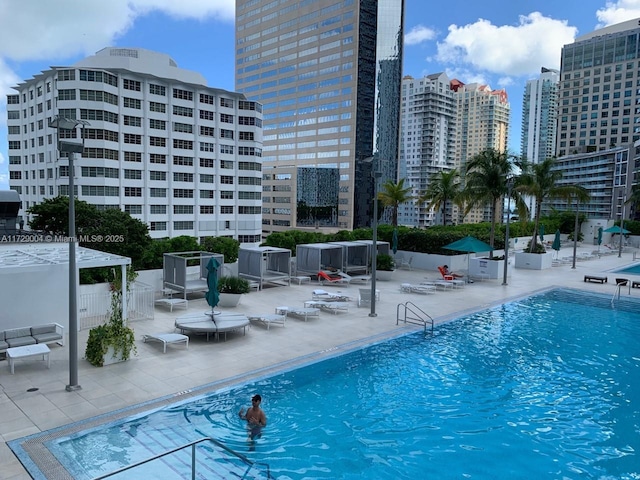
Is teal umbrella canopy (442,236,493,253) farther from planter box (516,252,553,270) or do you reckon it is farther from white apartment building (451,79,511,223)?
white apartment building (451,79,511,223)

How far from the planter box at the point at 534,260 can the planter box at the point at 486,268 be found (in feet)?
18.7

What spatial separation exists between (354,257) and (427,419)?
67.5 feet

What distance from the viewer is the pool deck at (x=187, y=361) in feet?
30.9

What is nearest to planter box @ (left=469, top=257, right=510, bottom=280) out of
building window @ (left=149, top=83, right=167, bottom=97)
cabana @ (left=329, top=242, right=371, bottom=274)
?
cabana @ (left=329, top=242, right=371, bottom=274)

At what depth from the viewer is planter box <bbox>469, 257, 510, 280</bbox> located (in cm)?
2805

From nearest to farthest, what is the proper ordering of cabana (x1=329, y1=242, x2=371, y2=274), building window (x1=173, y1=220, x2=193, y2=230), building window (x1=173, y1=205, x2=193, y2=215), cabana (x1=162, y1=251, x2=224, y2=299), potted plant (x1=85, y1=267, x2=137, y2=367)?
potted plant (x1=85, y1=267, x2=137, y2=367) < cabana (x1=162, y1=251, x2=224, y2=299) < cabana (x1=329, y1=242, x2=371, y2=274) < building window (x1=173, y1=205, x2=193, y2=215) < building window (x1=173, y1=220, x2=193, y2=230)

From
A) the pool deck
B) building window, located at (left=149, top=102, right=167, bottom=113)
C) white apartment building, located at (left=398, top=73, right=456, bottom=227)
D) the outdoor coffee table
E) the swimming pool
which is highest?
white apartment building, located at (left=398, top=73, right=456, bottom=227)

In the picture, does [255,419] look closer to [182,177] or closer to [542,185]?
[542,185]

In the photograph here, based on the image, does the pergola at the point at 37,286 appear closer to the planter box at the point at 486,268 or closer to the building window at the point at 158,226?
the planter box at the point at 486,268

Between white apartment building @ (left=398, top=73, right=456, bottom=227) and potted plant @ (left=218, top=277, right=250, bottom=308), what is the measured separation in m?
140

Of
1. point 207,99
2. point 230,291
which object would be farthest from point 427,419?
point 207,99

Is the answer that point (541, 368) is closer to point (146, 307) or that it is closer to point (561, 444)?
point (561, 444)

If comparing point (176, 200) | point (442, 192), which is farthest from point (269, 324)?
point (176, 200)

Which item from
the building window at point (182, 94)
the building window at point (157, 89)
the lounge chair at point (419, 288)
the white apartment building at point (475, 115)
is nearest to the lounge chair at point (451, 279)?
the lounge chair at point (419, 288)
